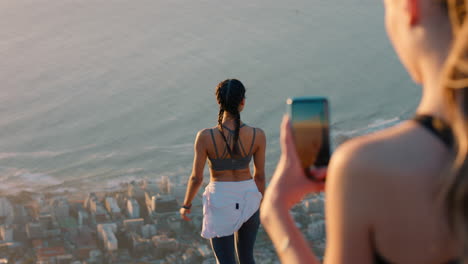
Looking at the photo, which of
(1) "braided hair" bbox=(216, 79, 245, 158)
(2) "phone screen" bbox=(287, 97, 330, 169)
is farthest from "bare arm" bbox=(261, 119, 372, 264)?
(1) "braided hair" bbox=(216, 79, 245, 158)

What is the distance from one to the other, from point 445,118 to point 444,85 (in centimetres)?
5

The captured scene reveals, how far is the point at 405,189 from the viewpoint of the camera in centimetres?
89

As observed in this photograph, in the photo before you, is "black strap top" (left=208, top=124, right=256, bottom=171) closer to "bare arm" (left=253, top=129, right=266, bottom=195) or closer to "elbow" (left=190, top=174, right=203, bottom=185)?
"bare arm" (left=253, top=129, right=266, bottom=195)

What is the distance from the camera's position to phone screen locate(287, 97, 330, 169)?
4.06ft

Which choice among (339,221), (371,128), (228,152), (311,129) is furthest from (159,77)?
(339,221)

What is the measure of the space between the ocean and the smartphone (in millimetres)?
17008

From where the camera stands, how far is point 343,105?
75.6ft

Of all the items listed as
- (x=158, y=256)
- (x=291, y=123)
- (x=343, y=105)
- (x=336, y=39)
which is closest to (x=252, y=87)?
(x=343, y=105)

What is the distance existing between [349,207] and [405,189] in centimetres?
8

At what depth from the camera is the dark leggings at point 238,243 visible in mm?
4020

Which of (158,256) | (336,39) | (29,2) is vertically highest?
(29,2)

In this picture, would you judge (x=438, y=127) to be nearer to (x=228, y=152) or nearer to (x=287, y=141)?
(x=287, y=141)

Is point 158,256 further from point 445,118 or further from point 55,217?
point 445,118

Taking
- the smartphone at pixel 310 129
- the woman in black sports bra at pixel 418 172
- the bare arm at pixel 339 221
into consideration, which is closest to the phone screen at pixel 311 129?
the smartphone at pixel 310 129
